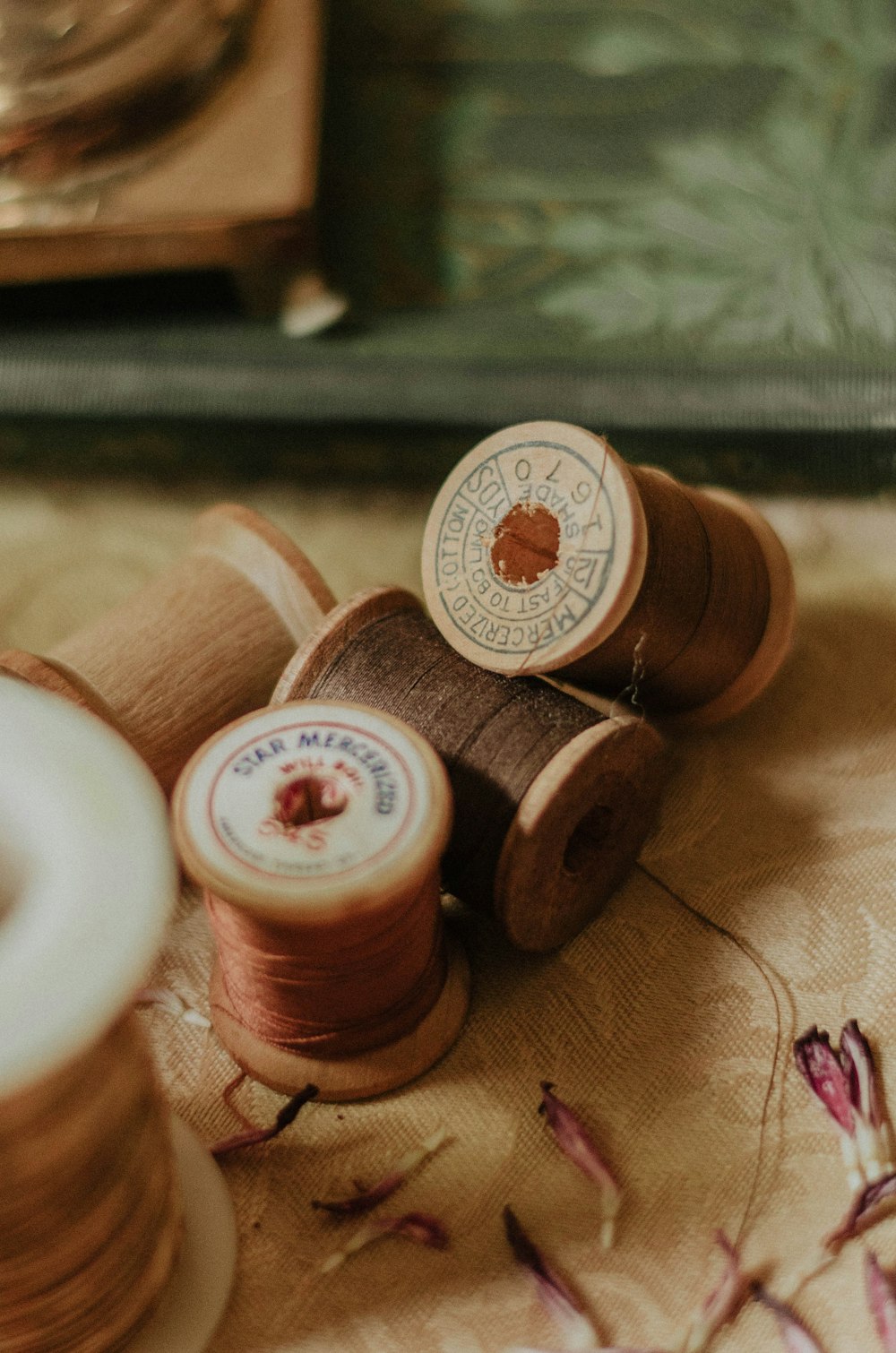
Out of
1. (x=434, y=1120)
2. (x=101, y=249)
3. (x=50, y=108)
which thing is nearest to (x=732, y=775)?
(x=434, y=1120)

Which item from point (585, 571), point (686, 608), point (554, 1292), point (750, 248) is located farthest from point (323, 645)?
point (750, 248)

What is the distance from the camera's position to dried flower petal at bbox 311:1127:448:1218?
44.8 inches

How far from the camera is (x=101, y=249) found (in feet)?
5.74

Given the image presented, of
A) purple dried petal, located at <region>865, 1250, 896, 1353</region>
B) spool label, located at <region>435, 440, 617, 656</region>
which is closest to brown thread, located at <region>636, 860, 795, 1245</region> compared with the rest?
purple dried petal, located at <region>865, 1250, 896, 1353</region>

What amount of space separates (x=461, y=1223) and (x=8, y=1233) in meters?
0.43

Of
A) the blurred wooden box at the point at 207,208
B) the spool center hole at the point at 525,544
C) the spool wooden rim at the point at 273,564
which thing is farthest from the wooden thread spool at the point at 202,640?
the blurred wooden box at the point at 207,208

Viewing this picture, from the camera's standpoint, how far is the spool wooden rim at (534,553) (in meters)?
1.25

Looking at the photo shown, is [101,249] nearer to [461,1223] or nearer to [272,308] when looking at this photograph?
[272,308]

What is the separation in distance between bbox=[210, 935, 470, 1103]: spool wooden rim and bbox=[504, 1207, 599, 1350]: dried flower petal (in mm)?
173

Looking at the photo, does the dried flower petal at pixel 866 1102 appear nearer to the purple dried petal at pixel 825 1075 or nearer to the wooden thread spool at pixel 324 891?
the purple dried petal at pixel 825 1075

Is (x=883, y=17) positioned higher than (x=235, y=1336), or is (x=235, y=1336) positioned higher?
(x=883, y=17)

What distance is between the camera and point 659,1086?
48.1 inches

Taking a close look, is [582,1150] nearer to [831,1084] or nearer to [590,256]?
→ [831,1084]

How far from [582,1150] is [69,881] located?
25.1 inches
